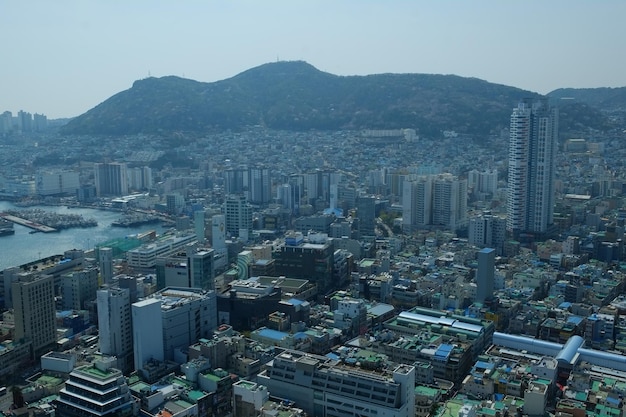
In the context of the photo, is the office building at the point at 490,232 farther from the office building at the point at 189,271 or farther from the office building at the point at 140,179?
the office building at the point at 140,179

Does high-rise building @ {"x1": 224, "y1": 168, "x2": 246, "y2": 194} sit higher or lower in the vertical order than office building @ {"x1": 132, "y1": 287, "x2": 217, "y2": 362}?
higher

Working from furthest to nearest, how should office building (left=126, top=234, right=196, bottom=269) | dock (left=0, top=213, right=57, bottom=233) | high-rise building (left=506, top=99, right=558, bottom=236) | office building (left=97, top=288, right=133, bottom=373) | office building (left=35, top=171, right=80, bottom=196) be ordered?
office building (left=35, top=171, right=80, bottom=196), dock (left=0, top=213, right=57, bottom=233), high-rise building (left=506, top=99, right=558, bottom=236), office building (left=126, top=234, right=196, bottom=269), office building (left=97, top=288, right=133, bottom=373)

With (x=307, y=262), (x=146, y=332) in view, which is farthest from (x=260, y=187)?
(x=146, y=332)

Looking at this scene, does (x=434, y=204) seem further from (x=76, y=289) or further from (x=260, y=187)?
(x=76, y=289)

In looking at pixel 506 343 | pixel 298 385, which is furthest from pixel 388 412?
pixel 506 343

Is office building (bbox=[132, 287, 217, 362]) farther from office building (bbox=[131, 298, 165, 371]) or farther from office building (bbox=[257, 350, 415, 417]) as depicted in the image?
office building (bbox=[257, 350, 415, 417])

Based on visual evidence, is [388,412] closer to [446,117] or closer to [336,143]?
[336,143]

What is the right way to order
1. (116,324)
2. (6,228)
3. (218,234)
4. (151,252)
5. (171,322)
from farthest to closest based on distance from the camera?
(6,228)
(218,234)
(151,252)
(171,322)
(116,324)

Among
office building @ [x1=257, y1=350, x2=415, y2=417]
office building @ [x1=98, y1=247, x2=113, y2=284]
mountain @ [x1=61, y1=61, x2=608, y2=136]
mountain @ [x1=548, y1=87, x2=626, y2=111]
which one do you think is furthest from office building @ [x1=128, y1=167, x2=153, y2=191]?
mountain @ [x1=548, y1=87, x2=626, y2=111]
